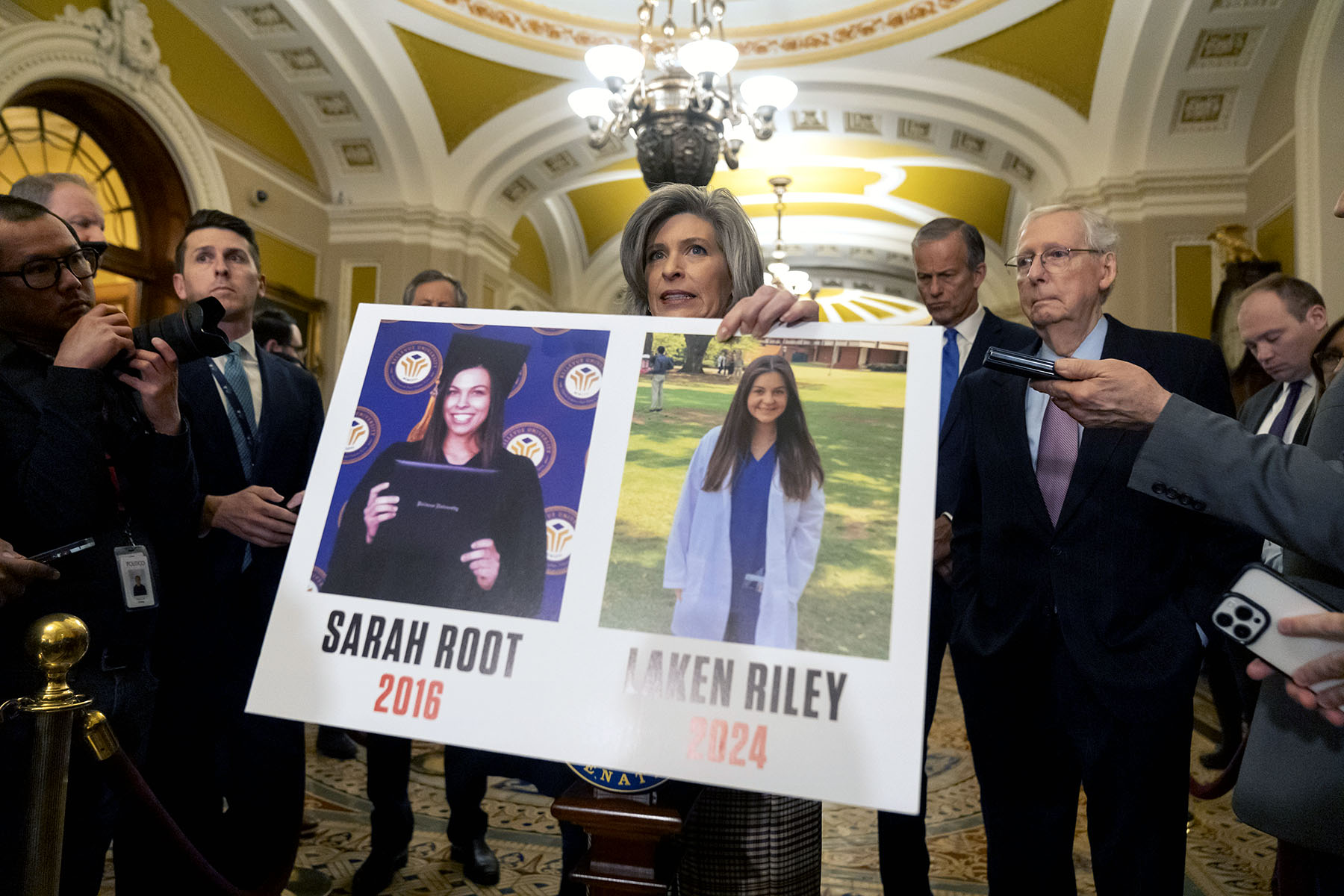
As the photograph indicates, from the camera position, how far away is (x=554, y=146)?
8.33 metres

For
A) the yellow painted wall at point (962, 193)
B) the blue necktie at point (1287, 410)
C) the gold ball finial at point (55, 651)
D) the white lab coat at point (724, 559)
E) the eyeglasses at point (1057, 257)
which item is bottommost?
the gold ball finial at point (55, 651)

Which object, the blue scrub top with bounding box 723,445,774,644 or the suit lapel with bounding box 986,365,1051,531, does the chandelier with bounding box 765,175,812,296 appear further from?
the blue scrub top with bounding box 723,445,774,644

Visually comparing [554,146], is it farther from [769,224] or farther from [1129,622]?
[1129,622]

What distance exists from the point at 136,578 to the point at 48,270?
52 centimetres

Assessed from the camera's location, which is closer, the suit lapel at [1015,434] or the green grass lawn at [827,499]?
the green grass lawn at [827,499]

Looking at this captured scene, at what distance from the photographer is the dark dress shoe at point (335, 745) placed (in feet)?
11.5

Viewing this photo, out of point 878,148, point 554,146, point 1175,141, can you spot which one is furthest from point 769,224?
point 1175,141

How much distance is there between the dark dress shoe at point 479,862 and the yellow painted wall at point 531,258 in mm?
9176

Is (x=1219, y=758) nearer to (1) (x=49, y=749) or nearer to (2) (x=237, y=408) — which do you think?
(2) (x=237, y=408)

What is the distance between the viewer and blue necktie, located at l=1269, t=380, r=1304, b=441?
263 centimetres

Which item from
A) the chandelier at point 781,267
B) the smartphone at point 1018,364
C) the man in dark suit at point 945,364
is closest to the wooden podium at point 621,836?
the smartphone at point 1018,364

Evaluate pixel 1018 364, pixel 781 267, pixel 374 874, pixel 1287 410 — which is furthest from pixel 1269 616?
pixel 781 267

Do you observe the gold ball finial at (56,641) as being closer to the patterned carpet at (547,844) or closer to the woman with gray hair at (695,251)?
the woman with gray hair at (695,251)

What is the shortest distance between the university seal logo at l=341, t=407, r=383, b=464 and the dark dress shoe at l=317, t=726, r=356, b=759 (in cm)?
278
